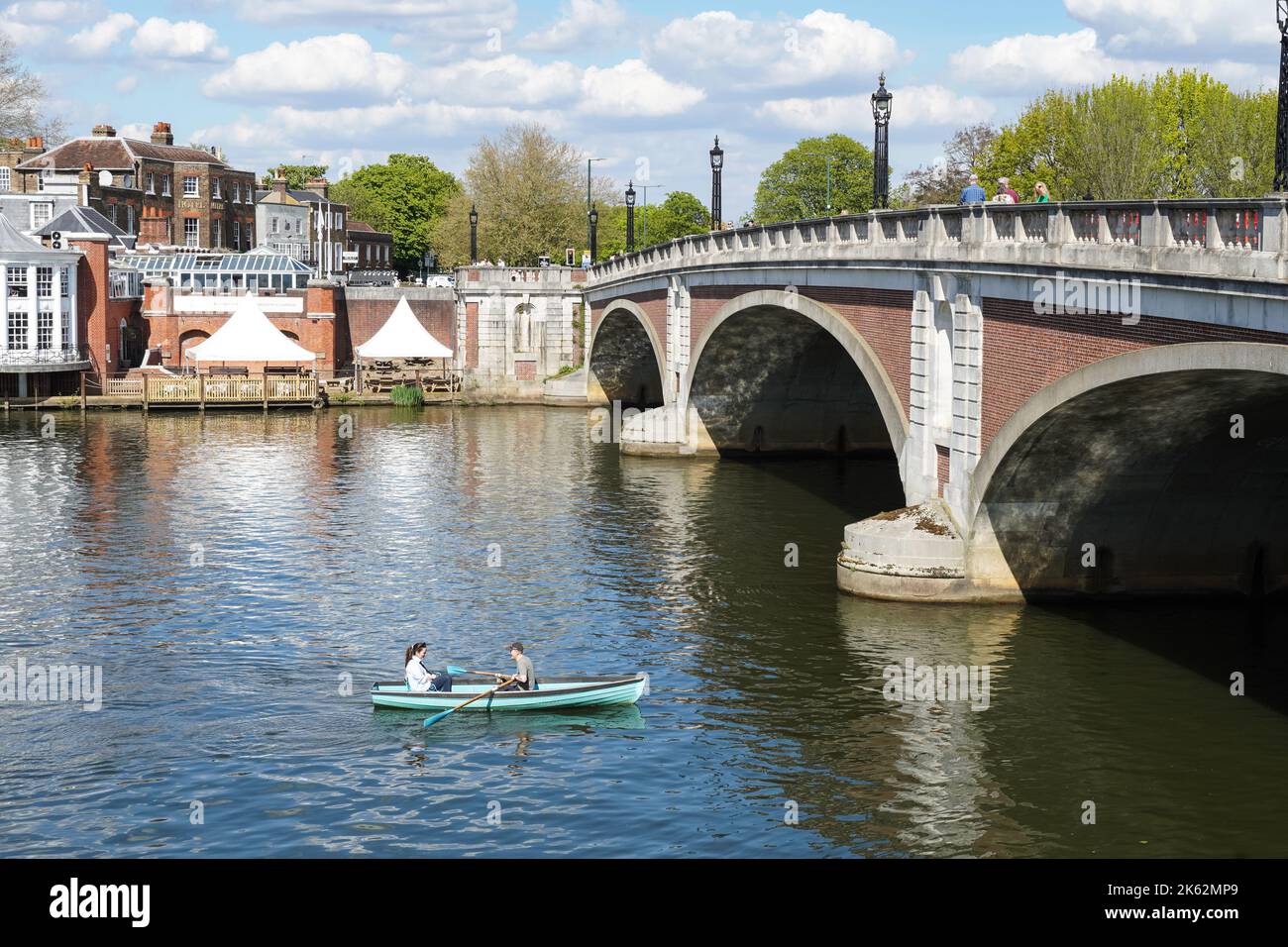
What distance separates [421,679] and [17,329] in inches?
2307

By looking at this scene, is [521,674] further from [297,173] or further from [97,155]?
[297,173]

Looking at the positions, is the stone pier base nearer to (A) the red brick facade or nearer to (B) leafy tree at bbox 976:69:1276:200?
(A) the red brick facade

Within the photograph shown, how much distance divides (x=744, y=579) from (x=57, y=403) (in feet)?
159

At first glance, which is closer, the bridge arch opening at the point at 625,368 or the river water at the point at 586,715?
the river water at the point at 586,715

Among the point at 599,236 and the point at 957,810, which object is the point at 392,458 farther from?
the point at 599,236

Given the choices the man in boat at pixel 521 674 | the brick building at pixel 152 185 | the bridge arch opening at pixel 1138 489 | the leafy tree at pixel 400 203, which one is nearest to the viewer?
the man in boat at pixel 521 674

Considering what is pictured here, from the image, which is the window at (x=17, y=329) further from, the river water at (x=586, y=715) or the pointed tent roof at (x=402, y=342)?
the river water at (x=586, y=715)

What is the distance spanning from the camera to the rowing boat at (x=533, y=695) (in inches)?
1120

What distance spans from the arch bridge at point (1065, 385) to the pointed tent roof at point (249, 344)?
1513 inches

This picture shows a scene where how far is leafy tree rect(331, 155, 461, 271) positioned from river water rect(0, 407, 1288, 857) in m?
110

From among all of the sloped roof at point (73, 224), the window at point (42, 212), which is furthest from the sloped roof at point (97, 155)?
the sloped roof at point (73, 224)

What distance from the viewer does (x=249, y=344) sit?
8056 cm

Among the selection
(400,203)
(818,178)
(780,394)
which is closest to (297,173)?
(400,203)

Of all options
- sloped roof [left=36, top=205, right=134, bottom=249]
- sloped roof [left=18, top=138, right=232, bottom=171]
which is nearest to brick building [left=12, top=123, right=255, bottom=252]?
sloped roof [left=18, top=138, right=232, bottom=171]
